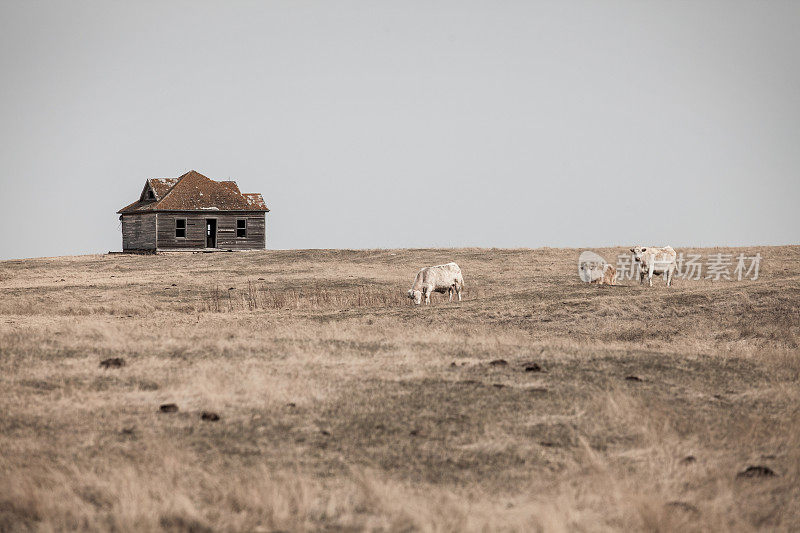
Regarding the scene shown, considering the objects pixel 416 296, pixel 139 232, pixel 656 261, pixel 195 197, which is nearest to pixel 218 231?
pixel 195 197

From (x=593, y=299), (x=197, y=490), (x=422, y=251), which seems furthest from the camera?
(x=422, y=251)

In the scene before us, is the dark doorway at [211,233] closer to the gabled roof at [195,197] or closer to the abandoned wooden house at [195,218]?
the abandoned wooden house at [195,218]

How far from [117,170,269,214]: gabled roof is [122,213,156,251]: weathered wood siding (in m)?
0.65

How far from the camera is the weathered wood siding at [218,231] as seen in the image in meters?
57.4

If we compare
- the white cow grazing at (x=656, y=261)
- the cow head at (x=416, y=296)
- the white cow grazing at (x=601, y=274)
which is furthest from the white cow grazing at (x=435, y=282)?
the white cow grazing at (x=656, y=261)

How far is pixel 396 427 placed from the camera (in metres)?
10.0

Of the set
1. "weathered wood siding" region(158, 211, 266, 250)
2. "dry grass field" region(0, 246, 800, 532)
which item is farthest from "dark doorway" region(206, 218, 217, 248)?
"dry grass field" region(0, 246, 800, 532)

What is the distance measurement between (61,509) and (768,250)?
48.7 meters

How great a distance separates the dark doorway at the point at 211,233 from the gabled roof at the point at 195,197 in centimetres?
140

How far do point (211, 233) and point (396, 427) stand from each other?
53.2 meters

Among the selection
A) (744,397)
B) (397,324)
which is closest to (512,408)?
(744,397)

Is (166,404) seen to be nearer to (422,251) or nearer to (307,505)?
(307,505)

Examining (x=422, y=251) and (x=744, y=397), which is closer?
(x=744, y=397)

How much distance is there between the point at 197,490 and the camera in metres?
7.77
